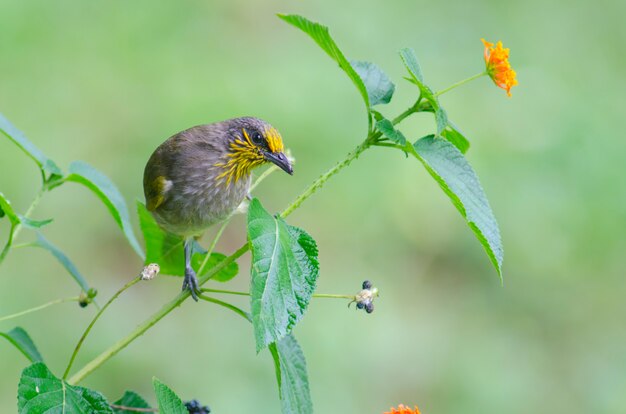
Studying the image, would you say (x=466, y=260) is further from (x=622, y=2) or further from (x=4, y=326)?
(x=622, y=2)

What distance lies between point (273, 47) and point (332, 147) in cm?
145

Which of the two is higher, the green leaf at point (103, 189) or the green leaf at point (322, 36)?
the green leaf at point (322, 36)

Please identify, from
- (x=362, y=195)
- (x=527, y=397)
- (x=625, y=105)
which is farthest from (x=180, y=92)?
(x=625, y=105)

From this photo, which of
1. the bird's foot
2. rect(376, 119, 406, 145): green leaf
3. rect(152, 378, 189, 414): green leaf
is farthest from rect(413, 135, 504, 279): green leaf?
rect(152, 378, 189, 414): green leaf

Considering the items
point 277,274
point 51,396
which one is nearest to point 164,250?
point 51,396

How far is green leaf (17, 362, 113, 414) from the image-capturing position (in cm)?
158

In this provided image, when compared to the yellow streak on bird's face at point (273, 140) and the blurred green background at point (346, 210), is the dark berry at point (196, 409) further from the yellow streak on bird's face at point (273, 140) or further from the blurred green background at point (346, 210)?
the blurred green background at point (346, 210)

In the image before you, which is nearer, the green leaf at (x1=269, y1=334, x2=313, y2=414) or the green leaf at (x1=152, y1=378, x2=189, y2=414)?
the green leaf at (x1=152, y1=378, x2=189, y2=414)

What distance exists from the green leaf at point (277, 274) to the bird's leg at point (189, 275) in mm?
206

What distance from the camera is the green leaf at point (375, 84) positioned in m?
1.89

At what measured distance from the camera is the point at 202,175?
2.83 m

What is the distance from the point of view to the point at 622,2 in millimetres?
8766

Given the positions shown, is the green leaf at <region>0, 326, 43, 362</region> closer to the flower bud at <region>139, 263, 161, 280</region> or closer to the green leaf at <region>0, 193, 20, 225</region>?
the green leaf at <region>0, 193, 20, 225</region>

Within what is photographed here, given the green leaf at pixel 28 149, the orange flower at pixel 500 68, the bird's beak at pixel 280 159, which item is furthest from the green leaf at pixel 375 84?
the green leaf at pixel 28 149
